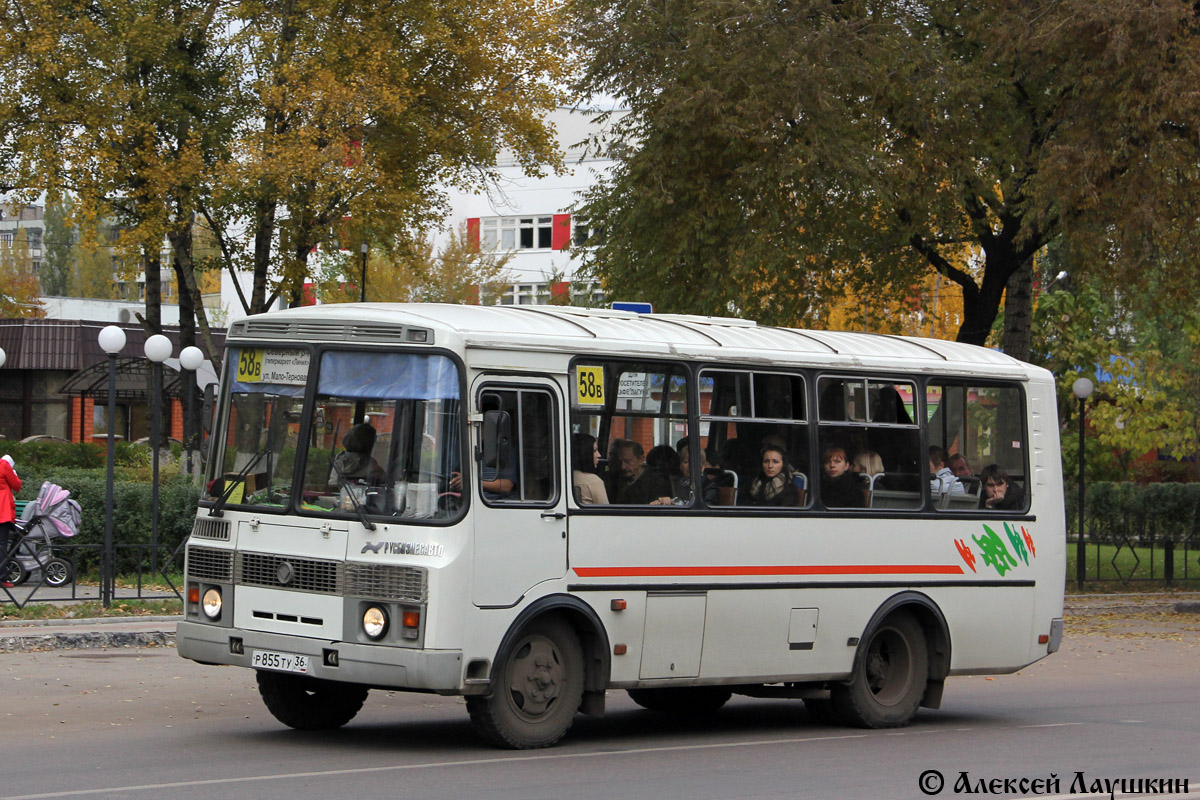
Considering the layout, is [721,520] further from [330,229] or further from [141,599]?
[330,229]

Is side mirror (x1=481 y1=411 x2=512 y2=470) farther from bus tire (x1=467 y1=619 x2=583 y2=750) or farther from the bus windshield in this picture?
bus tire (x1=467 y1=619 x2=583 y2=750)

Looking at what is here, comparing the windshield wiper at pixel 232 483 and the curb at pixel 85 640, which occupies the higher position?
the windshield wiper at pixel 232 483

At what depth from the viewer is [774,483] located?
38.7 ft

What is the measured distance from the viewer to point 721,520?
11359mm

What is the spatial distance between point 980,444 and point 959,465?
0.35 metres

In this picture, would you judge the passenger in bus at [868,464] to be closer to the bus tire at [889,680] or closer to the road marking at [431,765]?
the bus tire at [889,680]

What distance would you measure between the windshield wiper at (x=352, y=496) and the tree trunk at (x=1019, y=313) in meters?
20.0

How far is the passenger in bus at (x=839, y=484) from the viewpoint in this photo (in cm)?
1212

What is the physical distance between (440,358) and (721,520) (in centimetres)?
257

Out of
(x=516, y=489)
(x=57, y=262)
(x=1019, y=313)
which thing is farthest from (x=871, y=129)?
(x=57, y=262)

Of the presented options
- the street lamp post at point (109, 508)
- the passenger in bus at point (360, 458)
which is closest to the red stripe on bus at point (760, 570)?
the passenger in bus at point (360, 458)

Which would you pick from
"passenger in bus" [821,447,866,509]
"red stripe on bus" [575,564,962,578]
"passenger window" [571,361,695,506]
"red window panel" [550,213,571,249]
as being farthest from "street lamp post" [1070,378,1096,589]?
"red window panel" [550,213,571,249]

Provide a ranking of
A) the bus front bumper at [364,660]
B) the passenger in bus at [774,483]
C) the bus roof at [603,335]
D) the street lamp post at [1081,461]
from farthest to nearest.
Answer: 1. the street lamp post at [1081,461]
2. the passenger in bus at [774,483]
3. the bus roof at [603,335]
4. the bus front bumper at [364,660]

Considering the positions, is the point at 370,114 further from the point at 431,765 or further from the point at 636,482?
the point at 431,765
